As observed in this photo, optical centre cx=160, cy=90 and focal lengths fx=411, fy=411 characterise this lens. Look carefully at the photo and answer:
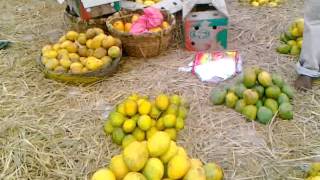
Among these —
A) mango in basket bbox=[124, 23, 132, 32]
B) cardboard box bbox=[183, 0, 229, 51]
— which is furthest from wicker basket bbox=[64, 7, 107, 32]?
cardboard box bbox=[183, 0, 229, 51]

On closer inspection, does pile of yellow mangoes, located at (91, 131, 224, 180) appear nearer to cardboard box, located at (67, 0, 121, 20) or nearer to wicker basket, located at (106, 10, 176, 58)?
wicker basket, located at (106, 10, 176, 58)

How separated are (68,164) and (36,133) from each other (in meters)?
0.40

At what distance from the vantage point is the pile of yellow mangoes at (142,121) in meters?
2.48

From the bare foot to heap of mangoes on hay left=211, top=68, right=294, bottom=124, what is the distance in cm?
19

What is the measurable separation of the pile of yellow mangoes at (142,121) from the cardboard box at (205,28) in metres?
1.26

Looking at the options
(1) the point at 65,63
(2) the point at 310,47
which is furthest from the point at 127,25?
(2) the point at 310,47

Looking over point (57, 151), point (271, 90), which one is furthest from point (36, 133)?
point (271, 90)

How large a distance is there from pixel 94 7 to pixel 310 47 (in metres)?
1.99

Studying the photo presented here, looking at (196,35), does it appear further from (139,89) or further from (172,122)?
(172,122)

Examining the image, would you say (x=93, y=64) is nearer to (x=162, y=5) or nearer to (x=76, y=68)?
(x=76, y=68)

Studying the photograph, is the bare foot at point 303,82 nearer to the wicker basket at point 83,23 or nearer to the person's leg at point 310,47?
the person's leg at point 310,47

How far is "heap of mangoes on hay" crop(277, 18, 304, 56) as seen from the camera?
11.6ft

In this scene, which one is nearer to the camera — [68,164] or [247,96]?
[68,164]

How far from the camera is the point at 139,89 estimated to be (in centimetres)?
325
